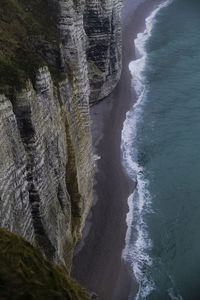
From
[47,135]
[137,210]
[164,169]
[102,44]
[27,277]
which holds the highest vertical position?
[102,44]

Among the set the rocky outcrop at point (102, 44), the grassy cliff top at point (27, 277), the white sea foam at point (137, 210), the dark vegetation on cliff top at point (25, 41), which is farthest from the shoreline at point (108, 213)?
the grassy cliff top at point (27, 277)

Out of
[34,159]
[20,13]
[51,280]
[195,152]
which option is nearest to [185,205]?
[195,152]

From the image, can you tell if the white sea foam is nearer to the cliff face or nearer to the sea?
the sea

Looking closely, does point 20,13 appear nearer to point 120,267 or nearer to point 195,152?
point 120,267

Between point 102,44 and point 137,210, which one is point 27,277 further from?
point 102,44

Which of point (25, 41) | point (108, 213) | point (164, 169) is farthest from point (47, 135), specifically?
point (164, 169)
